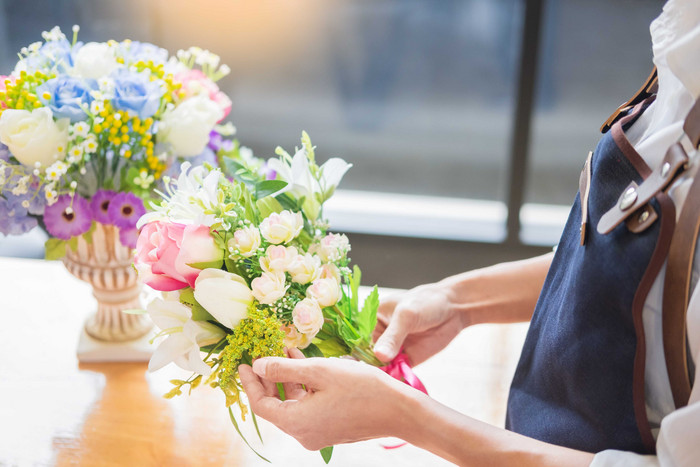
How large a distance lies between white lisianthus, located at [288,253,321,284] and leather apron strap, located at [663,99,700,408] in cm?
48

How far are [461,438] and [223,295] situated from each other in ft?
1.23

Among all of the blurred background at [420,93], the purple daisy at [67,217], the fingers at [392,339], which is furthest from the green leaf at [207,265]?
the blurred background at [420,93]

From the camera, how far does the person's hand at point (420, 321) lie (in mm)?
1160

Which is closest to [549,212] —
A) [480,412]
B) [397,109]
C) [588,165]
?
[397,109]

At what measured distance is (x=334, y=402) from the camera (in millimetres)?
875

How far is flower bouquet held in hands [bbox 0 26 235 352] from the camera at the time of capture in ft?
3.98

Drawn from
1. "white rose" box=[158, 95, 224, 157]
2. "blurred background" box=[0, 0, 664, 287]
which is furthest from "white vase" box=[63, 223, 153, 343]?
"blurred background" box=[0, 0, 664, 287]

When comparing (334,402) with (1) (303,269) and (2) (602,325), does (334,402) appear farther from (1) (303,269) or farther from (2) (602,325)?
(2) (602,325)

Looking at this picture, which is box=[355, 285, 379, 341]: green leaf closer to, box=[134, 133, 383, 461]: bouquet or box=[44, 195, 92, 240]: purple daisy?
box=[134, 133, 383, 461]: bouquet

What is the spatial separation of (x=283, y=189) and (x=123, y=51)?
580 millimetres

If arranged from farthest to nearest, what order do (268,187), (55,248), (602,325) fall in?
(55,248) → (268,187) → (602,325)

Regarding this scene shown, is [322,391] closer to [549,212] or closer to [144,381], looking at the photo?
[144,381]

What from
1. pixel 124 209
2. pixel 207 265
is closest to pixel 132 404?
pixel 124 209

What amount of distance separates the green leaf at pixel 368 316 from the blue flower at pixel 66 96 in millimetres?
643
